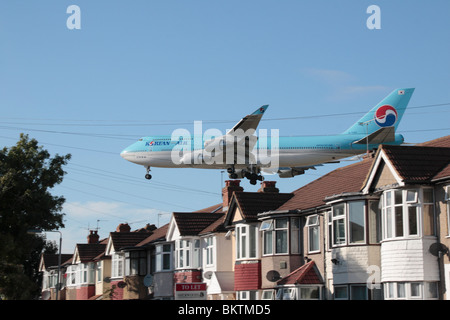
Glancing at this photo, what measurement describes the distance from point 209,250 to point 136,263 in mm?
11813

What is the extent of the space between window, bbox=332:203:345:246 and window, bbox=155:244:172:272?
824 inches

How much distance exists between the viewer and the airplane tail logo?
56281mm

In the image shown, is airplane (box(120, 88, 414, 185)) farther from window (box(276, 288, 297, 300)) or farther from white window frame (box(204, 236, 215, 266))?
window (box(276, 288, 297, 300))

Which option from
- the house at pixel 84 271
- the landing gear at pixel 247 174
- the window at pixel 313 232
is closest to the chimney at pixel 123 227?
the house at pixel 84 271

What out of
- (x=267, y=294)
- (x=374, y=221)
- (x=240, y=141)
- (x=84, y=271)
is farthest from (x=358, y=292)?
(x=84, y=271)

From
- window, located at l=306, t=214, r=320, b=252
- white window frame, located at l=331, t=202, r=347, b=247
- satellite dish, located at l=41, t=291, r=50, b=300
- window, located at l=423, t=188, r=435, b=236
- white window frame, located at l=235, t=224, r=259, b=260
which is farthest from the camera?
satellite dish, located at l=41, t=291, r=50, b=300

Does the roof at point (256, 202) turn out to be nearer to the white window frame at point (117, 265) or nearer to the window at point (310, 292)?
the window at point (310, 292)

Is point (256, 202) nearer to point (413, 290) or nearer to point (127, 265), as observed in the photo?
point (413, 290)

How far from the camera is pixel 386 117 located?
56281 mm

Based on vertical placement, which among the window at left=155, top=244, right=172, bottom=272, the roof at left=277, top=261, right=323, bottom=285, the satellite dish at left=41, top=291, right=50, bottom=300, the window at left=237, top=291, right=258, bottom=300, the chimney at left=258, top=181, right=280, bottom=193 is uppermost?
the chimney at left=258, top=181, right=280, bottom=193

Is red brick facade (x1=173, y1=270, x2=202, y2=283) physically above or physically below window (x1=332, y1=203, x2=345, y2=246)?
below

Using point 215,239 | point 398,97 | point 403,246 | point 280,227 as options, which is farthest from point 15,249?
point 398,97
